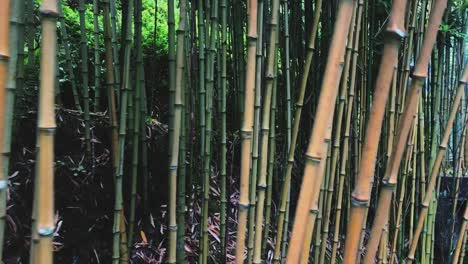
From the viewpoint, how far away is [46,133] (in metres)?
0.47

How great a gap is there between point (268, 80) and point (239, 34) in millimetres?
490

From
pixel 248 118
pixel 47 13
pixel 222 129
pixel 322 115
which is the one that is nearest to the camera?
pixel 47 13

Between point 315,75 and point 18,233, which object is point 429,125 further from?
point 18,233

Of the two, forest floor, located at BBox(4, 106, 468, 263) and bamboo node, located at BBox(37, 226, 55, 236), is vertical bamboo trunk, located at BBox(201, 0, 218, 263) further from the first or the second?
bamboo node, located at BBox(37, 226, 55, 236)

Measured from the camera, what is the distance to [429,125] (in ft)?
5.63

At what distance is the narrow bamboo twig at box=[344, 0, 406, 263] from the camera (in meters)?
0.50

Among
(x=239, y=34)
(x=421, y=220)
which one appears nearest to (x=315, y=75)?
(x=239, y=34)

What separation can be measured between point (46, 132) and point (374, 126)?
0.39m

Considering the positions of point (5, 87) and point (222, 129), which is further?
point (222, 129)

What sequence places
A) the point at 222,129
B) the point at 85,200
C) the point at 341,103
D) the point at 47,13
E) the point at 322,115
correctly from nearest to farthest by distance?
the point at 47,13
the point at 322,115
the point at 341,103
the point at 222,129
the point at 85,200

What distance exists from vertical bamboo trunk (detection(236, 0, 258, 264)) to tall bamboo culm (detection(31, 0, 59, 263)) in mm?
279

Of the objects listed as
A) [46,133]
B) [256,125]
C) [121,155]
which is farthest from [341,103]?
[46,133]

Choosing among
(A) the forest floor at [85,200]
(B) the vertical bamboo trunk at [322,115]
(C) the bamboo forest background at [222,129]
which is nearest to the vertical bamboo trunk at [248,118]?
(C) the bamboo forest background at [222,129]

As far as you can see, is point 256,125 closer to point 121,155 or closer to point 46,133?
point 121,155
